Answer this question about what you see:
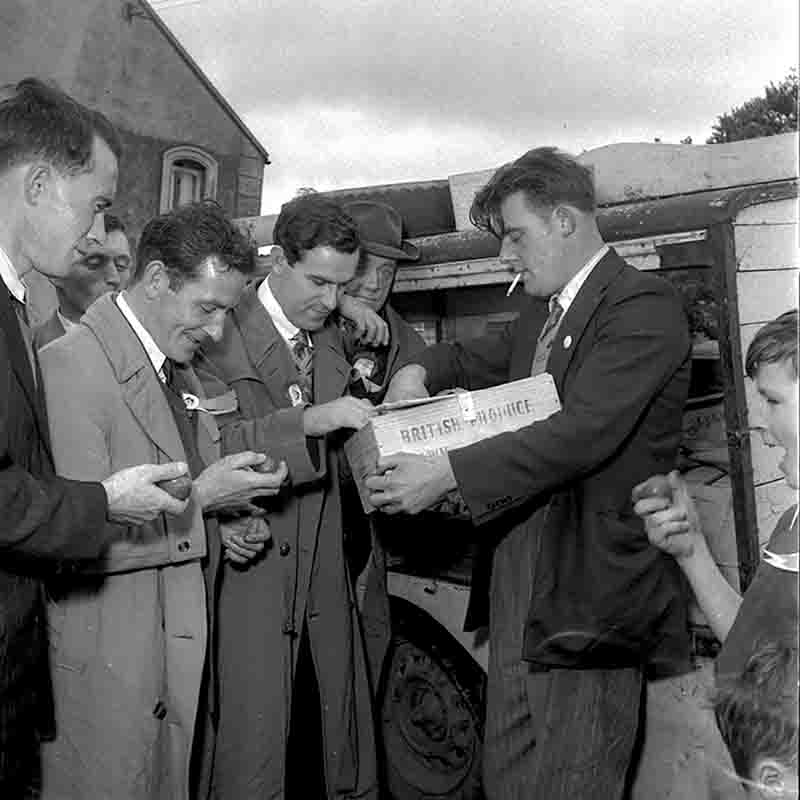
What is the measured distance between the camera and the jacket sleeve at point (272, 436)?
351cm

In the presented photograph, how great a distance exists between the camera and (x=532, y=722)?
10.3ft

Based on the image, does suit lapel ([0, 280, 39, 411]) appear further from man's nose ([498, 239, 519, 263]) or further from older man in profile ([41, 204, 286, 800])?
man's nose ([498, 239, 519, 263])

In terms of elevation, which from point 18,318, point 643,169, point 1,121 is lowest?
point 18,318

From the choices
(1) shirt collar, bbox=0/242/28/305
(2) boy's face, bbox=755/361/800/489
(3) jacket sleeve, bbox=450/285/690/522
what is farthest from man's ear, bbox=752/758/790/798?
(1) shirt collar, bbox=0/242/28/305

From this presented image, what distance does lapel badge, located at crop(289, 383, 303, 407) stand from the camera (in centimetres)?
378

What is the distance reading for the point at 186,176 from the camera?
2130 cm

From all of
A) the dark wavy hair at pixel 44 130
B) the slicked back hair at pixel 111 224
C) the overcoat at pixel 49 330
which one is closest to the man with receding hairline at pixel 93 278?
the slicked back hair at pixel 111 224

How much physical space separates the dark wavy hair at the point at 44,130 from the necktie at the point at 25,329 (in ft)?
1.09

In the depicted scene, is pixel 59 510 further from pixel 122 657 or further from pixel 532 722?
pixel 532 722

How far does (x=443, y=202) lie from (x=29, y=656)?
10.5ft

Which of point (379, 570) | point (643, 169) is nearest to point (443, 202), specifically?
point (643, 169)

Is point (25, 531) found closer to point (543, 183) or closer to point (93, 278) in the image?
point (543, 183)

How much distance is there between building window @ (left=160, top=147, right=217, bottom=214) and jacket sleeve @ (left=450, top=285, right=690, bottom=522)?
18.2 meters

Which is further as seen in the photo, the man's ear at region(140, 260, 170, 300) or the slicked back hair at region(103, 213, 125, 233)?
the slicked back hair at region(103, 213, 125, 233)
